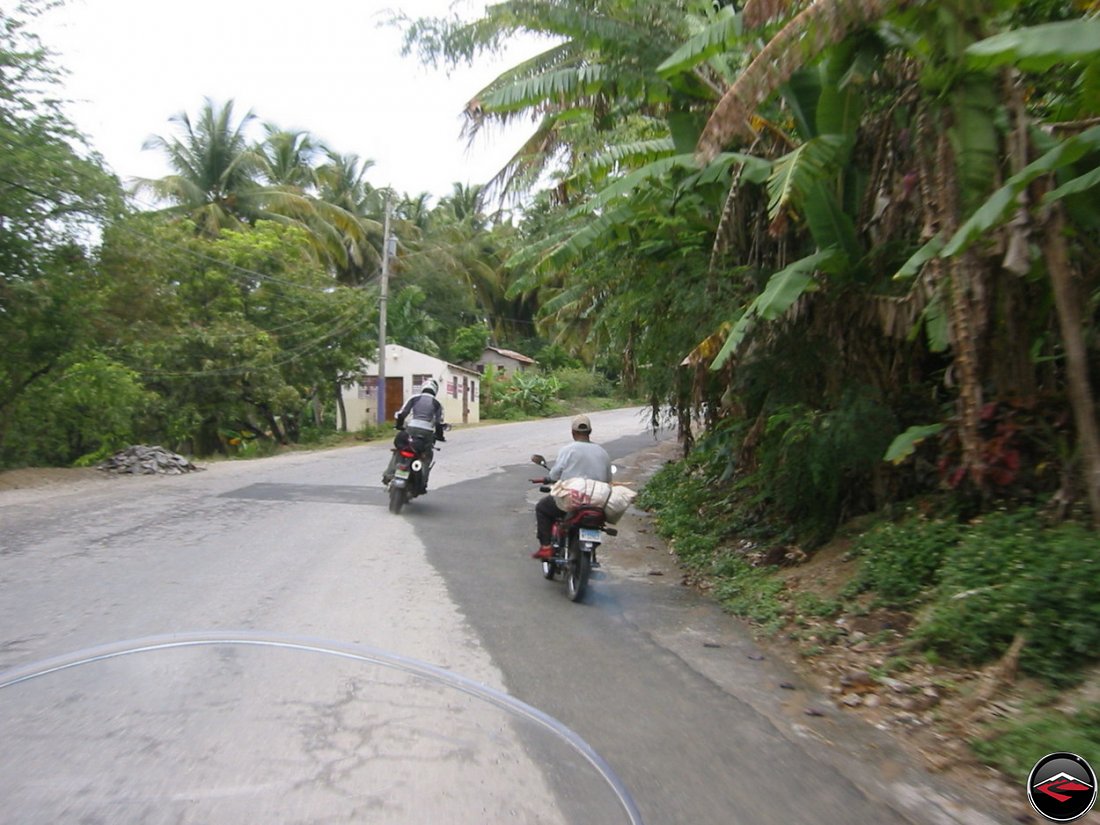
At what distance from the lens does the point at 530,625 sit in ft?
22.2

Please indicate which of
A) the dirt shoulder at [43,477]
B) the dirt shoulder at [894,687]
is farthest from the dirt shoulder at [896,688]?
the dirt shoulder at [43,477]

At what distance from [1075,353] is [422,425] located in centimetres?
836

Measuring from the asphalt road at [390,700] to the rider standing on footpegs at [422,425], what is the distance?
2756mm

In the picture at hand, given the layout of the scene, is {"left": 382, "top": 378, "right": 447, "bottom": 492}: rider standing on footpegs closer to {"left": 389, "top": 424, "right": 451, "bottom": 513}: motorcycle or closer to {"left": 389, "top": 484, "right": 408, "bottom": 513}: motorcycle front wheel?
{"left": 389, "top": 424, "right": 451, "bottom": 513}: motorcycle

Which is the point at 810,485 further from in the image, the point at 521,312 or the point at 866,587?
the point at 521,312

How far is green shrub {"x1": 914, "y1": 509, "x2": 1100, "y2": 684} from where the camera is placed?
15.7 ft

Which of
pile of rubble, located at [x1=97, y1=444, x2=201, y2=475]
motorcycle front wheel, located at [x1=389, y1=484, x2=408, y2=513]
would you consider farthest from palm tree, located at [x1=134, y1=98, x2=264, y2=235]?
motorcycle front wheel, located at [x1=389, y1=484, x2=408, y2=513]

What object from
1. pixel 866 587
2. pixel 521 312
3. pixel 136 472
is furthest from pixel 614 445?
pixel 521 312

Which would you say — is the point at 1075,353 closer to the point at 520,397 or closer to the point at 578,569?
the point at 578,569

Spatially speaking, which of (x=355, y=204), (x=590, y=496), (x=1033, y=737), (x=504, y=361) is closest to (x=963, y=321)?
(x=1033, y=737)

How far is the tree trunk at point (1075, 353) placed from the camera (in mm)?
5555

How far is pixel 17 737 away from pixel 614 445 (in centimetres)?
2311

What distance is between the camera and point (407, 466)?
12.1m

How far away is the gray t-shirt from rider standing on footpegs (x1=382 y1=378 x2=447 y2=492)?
4280 millimetres
